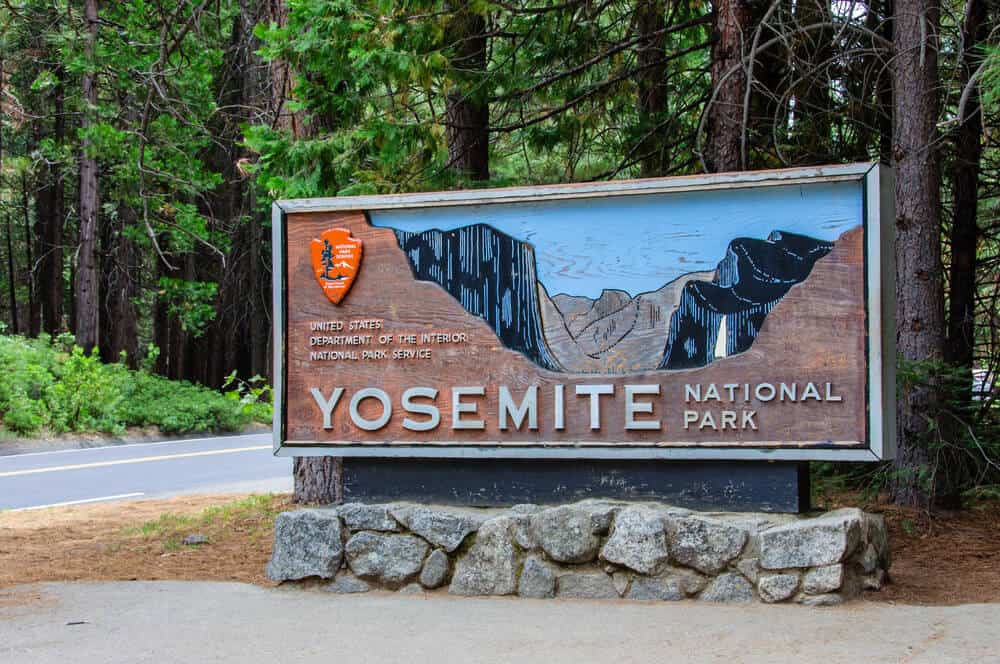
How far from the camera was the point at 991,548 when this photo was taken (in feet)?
28.6

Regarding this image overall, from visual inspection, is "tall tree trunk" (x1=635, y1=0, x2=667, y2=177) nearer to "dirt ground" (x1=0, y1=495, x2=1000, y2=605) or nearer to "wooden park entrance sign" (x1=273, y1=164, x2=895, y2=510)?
"wooden park entrance sign" (x1=273, y1=164, x2=895, y2=510)

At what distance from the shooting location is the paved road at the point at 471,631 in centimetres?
573

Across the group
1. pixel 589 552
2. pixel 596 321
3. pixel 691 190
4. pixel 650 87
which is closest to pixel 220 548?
pixel 589 552

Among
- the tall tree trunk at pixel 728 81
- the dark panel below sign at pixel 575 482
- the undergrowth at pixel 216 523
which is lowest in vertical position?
the undergrowth at pixel 216 523

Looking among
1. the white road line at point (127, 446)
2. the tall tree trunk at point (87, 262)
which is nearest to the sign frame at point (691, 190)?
the white road line at point (127, 446)

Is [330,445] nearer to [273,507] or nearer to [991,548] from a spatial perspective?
[273,507]

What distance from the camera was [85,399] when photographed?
23297 millimetres

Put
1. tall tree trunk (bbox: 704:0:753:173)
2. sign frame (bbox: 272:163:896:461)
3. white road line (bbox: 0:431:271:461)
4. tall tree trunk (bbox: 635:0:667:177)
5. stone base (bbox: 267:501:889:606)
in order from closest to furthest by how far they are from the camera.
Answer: stone base (bbox: 267:501:889:606)
sign frame (bbox: 272:163:896:461)
tall tree trunk (bbox: 704:0:753:173)
tall tree trunk (bbox: 635:0:667:177)
white road line (bbox: 0:431:271:461)

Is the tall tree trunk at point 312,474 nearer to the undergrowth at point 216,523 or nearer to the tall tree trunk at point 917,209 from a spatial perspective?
the undergrowth at point 216,523

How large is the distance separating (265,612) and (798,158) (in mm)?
6797

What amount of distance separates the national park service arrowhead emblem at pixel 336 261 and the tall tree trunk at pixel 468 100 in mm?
3009

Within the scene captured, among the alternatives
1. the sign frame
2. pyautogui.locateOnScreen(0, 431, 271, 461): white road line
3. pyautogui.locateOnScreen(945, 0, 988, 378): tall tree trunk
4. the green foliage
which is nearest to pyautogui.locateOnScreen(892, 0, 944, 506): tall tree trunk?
pyautogui.locateOnScreen(945, 0, 988, 378): tall tree trunk

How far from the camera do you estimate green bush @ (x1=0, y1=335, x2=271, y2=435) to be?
2169 centimetres

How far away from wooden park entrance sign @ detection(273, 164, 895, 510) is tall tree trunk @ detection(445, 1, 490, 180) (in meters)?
3.18
